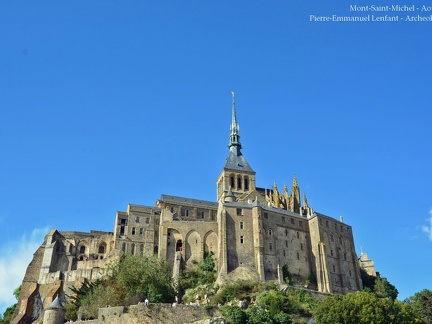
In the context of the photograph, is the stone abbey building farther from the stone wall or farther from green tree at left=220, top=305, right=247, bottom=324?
the stone wall

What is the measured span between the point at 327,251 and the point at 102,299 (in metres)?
34.0

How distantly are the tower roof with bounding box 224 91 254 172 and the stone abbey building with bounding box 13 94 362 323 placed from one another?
56.7 ft

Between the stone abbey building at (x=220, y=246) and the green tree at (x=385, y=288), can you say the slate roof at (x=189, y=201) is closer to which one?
the stone abbey building at (x=220, y=246)

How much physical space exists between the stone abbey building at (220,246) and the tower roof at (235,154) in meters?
17.3

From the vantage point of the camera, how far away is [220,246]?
7100 cm

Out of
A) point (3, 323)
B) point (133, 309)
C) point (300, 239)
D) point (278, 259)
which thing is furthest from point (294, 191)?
point (3, 323)

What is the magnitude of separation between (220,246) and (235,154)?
38.4 meters

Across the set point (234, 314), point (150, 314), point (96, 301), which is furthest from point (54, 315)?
point (234, 314)

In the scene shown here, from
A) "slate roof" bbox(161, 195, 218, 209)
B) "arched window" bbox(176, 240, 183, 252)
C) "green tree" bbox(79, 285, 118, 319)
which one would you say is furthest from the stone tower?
"slate roof" bbox(161, 195, 218, 209)

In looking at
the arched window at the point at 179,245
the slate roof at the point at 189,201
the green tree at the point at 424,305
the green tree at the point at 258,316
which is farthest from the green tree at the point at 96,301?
the green tree at the point at 424,305

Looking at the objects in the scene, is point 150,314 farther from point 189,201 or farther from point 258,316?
point 189,201

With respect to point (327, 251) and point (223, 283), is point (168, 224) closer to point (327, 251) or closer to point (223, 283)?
point (223, 283)

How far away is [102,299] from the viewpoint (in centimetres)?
5600

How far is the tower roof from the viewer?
102 metres
